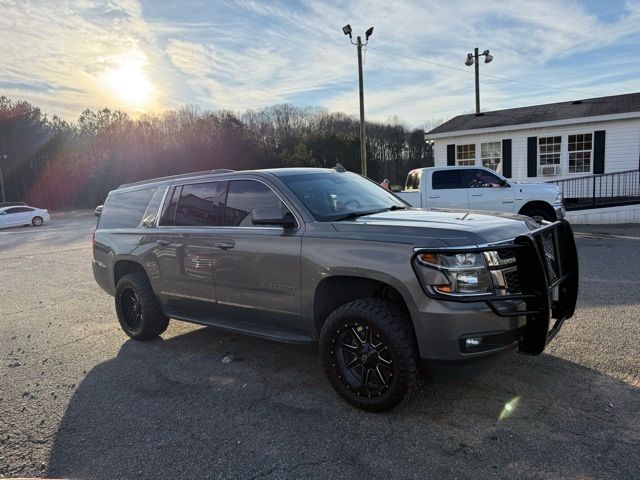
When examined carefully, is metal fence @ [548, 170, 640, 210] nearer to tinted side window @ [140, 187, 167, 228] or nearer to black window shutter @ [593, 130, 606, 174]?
black window shutter @ [593, 130, 606, 174]

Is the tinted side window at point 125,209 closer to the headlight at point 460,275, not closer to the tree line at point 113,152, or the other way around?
the headlight at point 460,275

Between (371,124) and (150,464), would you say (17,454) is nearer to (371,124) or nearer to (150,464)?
(150,464)

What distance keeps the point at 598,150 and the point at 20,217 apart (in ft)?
104

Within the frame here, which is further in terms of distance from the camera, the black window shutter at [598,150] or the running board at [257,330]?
the black window shutter at [598,150]

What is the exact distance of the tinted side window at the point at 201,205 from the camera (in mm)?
4680

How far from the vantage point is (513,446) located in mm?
2994

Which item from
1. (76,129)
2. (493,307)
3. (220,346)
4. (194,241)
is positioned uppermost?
(76,129)

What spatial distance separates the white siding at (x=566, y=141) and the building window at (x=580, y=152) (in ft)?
0.56

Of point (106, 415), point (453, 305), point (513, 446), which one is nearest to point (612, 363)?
Answer: point (513, 446)

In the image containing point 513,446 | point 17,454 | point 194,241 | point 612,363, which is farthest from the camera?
point 194,241

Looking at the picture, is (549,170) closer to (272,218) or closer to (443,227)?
(443,227)

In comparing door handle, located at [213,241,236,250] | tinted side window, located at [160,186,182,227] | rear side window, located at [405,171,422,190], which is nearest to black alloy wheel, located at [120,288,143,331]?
tinted side window, located at [160,186,182,227]

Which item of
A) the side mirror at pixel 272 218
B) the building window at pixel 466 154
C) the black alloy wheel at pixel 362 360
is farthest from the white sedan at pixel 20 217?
the black alloy wheel at pixel 362 360

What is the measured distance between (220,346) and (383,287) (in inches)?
93.8
